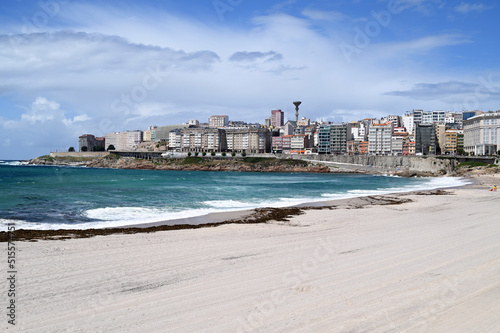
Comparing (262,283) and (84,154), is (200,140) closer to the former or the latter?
(84,154)

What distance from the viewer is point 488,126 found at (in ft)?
376

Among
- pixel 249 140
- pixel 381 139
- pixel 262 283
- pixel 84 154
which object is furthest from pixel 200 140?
pixel 262 283

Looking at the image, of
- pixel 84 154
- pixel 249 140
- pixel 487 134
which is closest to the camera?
pixel 487 134

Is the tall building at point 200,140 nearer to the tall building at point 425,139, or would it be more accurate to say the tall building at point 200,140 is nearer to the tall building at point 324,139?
the tall building at point 324,139

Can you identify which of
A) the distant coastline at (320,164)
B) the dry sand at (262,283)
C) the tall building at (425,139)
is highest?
the tall building at (425,139)

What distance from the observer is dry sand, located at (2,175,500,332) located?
6.74 m

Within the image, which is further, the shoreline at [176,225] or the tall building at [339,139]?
the tall building at [339,139]

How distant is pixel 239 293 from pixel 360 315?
2.47 m

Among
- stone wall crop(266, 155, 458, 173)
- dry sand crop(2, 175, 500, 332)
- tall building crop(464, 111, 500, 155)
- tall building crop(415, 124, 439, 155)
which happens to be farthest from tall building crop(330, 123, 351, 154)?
dry sand crop(2, 175, 500, 332)

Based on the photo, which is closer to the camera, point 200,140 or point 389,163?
point 389,163

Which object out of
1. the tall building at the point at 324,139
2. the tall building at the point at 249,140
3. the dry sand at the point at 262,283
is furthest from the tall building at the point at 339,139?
the dry sand at the point at 262,283

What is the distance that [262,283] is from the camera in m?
8.70

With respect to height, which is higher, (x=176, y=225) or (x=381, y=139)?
(x=381, y=139)

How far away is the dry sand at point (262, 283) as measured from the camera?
22.1 feet
